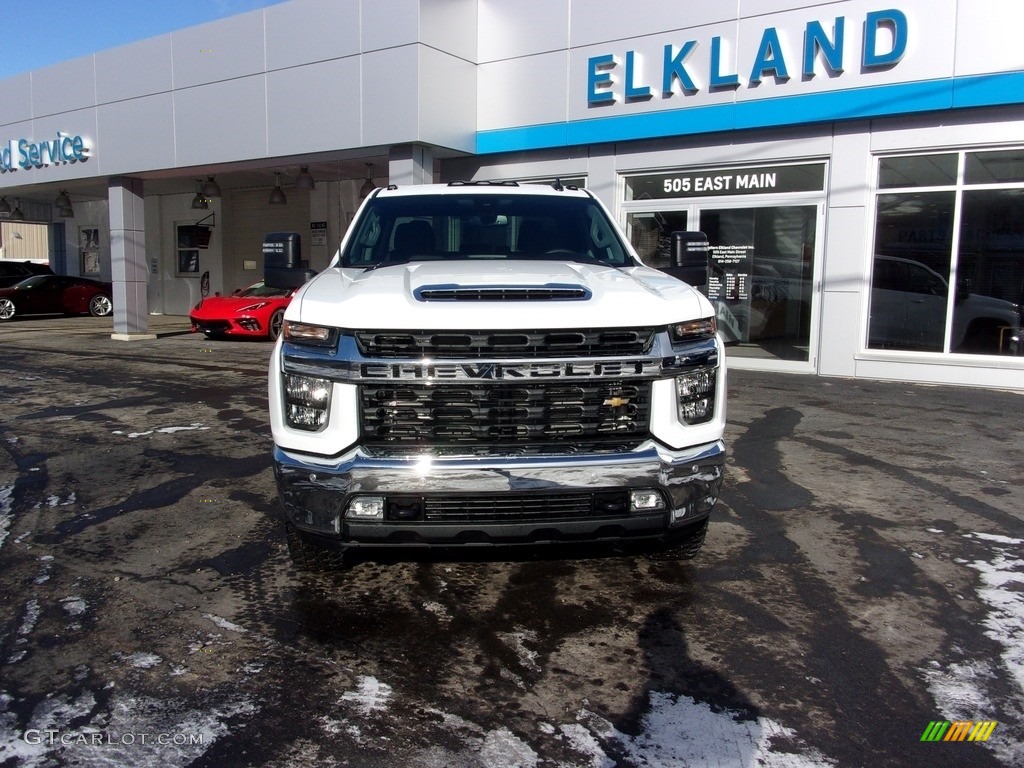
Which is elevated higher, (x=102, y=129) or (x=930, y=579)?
(x=102, y=129)

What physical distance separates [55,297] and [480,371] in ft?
83.3

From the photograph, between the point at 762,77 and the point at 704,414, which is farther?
the point at 762,77

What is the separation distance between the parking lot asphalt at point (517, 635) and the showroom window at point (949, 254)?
5.11 m

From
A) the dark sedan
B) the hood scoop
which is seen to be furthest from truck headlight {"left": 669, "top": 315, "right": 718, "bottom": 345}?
the dark sedan

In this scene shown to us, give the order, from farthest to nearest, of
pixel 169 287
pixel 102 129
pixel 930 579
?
pixel 169 287, pixel 102 129, pixel 930 579

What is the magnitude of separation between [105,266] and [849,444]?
28545 mm

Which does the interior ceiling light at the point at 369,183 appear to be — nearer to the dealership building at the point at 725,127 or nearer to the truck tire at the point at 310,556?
the dealership building at the point at 725,127

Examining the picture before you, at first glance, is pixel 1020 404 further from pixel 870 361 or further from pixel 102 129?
pixel 102 129

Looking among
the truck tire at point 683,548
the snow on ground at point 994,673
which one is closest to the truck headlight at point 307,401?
the truck tire at point 683,548

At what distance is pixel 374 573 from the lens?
4055 mm

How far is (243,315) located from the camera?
617 inches

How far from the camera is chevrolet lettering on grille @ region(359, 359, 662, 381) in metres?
3.22

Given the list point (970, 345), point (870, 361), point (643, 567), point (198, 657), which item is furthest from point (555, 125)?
point (198, 657)

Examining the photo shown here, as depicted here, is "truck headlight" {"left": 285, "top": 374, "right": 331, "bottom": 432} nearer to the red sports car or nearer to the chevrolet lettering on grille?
the chevrolet lettering on grille
